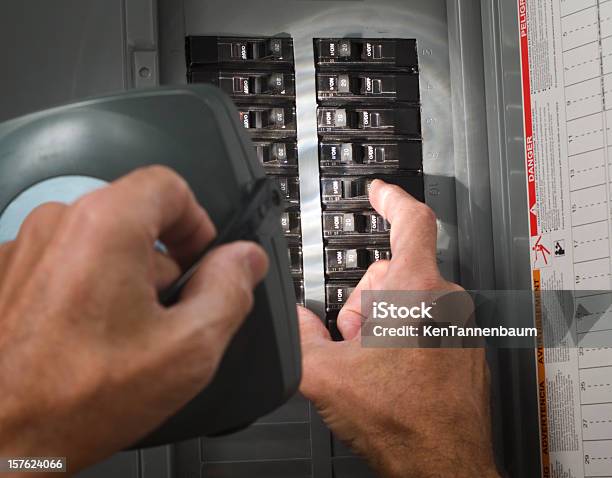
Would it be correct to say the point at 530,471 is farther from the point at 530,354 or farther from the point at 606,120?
the point at 606,120

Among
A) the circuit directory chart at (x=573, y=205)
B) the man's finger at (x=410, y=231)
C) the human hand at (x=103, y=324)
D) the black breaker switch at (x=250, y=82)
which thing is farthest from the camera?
the black breaker switch at (x=250, y=82)

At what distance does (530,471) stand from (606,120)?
62 centimetres

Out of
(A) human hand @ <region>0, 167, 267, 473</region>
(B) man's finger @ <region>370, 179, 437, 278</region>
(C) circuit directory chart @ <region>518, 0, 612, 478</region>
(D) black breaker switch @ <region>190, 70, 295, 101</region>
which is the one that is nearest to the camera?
(A) human hand @ <region>0, 167, 267, 473</region>

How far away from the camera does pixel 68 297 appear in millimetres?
517

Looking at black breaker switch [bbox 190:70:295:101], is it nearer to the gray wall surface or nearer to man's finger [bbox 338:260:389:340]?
the gray wall surface

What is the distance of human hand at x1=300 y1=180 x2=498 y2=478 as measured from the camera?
3.92 feet

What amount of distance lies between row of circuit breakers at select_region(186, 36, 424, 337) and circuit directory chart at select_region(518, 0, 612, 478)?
0.77ft

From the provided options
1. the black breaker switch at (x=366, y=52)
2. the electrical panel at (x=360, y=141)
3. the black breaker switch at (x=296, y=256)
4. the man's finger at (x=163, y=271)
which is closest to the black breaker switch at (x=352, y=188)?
the electrical panel at (x=360, y=141)

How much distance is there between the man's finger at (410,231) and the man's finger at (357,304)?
4 centimetres

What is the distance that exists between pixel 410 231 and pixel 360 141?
9.0 inches

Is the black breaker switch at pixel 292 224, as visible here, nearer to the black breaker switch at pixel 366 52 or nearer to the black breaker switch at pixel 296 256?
the black breaker switch at pixel 296 256

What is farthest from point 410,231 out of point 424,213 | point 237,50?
point 237,50

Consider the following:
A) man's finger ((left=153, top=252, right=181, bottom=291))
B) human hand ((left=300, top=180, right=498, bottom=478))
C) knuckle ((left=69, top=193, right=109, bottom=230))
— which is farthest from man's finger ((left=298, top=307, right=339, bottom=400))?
knuckle ((left=69, top=193, right=109, bottom=230))

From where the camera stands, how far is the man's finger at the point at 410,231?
1256mm
